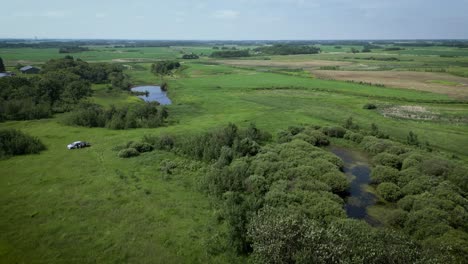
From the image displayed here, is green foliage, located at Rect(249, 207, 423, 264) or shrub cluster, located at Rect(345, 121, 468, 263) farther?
shrub cluster, located at Rect(345, 121, 468, 263)

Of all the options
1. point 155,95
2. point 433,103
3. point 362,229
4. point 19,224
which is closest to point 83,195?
point 19,224

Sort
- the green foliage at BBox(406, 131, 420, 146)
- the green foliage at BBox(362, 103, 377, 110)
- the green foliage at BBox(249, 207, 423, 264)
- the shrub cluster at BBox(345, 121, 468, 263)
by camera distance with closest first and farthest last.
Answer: the green foliage at BBox(249, 207, 423, 264)
the shrub cluster at BBox(345, 121, 468, 263)
the green foliage at BBox(406, 131, 420, 146)
the green foliage at BBox(362, 103, 377, 110)

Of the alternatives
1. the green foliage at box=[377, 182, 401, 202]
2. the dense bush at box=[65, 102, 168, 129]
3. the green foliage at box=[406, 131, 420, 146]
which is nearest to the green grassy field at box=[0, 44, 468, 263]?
the dense bush at box=[65, 102, 168, 129]

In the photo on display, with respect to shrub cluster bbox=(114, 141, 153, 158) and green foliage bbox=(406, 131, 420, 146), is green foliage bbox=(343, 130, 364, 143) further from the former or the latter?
shrub cluster bbox=(114, 141, 153, 158)

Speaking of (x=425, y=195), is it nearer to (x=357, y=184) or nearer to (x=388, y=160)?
(x=357, y=184)

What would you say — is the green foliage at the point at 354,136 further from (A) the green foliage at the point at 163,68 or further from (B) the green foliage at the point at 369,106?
(A) the green foliage at the point at 163,68

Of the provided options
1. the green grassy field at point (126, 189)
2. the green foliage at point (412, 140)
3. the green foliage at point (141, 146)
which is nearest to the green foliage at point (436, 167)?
the green grassy field at point (126, 189)

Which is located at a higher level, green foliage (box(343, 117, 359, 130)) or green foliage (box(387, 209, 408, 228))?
green foliage (box(343, 117, 359, 130))
